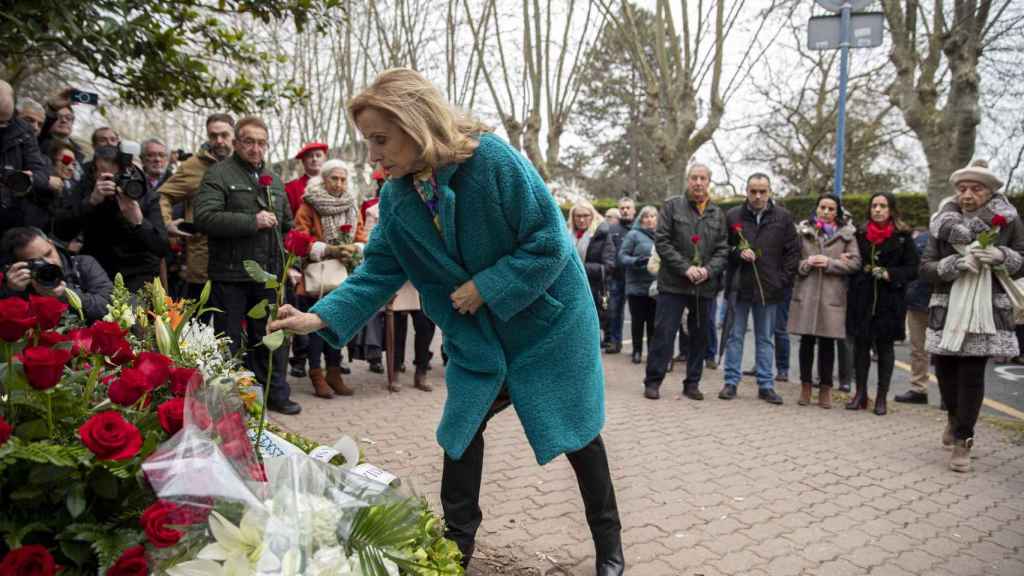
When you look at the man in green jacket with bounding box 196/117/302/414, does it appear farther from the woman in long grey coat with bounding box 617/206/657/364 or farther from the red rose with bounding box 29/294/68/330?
the woman in long grey coat with bounding box 617/206/657/364

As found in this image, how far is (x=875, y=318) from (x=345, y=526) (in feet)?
20.8

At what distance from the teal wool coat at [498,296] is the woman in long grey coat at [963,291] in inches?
134

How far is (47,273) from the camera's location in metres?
3.44

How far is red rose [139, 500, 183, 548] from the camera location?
1.32 m

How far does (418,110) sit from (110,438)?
4.63 ft

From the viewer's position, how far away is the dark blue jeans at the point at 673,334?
7105 millimetres

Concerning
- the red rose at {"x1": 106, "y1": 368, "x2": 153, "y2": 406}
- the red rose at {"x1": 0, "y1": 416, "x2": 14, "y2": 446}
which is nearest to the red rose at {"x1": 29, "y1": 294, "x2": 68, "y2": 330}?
the red rose at {"x1": 106, "y1": 368, "x2": 153, "y2": 406}

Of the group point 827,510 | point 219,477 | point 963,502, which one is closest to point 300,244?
point 219,477

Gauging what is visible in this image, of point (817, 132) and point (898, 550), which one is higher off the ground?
point (817, 132)

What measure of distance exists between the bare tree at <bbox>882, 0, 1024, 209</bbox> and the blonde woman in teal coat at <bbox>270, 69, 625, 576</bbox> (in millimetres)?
11168

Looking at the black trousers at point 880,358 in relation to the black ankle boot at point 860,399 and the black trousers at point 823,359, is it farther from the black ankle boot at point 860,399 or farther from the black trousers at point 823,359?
the black trousers at point 823,359

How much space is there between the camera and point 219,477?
1.40m

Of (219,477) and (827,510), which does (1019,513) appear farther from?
(219,477)

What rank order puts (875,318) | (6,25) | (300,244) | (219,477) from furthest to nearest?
(875,318) → (6,25) → (300,244) → (219,477)
